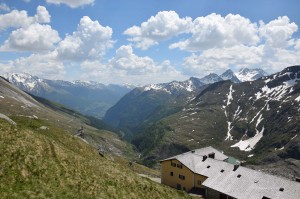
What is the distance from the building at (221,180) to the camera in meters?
66.9

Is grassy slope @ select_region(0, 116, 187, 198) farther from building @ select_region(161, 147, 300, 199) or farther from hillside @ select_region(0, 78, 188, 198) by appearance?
building @ select_region(161, 147, 300, 199)

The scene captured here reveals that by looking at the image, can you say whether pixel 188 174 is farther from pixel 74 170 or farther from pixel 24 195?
pixel 24 195

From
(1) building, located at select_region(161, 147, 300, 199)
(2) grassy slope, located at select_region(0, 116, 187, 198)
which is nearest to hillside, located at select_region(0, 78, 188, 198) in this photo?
(2) grassy slope, located at select_region(0, 116, 187, 198)

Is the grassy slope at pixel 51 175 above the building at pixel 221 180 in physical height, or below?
above

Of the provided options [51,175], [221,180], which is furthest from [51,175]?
[221,180]

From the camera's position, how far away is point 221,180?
7650cm

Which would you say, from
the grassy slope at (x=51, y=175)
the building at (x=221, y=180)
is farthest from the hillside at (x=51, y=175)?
the building at (x=221, y=180)

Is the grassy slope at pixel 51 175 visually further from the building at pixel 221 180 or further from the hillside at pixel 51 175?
the building at pixel 221 180

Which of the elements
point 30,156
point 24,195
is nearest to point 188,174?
point 30,156

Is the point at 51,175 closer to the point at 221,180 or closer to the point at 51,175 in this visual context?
the point at 51,175

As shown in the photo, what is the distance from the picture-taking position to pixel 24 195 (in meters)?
30.2

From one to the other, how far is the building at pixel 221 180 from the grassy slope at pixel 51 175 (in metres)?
22.7

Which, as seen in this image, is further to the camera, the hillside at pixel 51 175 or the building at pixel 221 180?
the building at pixel 221 180

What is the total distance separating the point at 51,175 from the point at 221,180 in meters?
49.6
